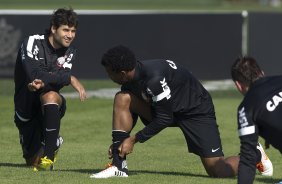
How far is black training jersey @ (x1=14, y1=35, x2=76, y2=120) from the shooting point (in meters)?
10.7

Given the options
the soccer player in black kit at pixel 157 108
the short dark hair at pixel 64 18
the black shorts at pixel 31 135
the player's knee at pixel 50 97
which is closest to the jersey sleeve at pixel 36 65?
the player's knee at pixel 50 97

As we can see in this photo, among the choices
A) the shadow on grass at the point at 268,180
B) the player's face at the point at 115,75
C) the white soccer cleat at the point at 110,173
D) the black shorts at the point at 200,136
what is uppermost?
the player's face at the point at 115,75

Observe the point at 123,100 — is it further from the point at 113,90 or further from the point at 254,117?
the point at 113,90

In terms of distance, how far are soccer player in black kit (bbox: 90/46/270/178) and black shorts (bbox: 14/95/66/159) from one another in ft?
5.10

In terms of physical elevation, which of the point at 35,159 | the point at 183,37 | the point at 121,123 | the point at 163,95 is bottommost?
the point at 183,37

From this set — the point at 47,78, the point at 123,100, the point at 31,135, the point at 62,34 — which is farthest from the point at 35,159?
the point at 123,100

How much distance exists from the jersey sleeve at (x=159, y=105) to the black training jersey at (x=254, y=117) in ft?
5.98

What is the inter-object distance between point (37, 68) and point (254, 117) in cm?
356

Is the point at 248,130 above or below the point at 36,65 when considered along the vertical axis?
above

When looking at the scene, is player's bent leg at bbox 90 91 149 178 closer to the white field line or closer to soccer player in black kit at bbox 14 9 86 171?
soccer player in black kit at bbox 14 9 86 171

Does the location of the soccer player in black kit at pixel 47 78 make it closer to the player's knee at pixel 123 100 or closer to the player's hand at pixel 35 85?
the player's hand at pixel 35 85

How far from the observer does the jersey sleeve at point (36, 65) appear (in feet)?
35.0

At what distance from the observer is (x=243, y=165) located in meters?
7.96

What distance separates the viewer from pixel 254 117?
25.9ft
